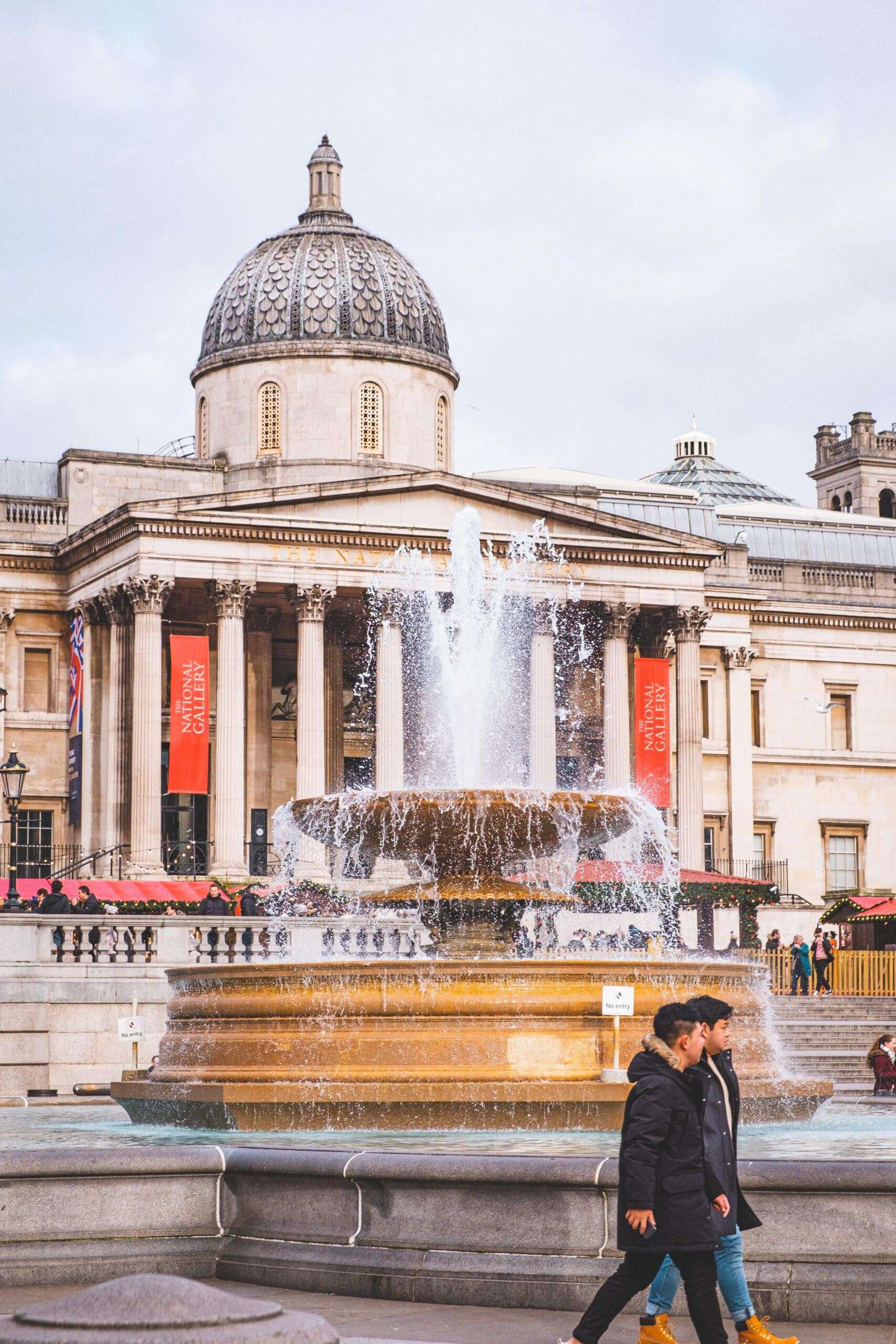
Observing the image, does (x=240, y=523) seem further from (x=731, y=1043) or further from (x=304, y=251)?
(x=731, y=1043)

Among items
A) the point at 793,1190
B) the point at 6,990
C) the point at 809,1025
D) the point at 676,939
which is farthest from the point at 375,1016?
the point at 676,939

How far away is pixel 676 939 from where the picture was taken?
51.4 m

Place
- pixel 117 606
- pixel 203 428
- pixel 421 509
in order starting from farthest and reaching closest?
pixel 203 428, pixel 421 509, pixel 117 606

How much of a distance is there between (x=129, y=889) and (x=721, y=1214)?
127 feet

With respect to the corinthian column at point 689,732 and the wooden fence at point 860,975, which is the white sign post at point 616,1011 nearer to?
the wooden fence at point 860,975

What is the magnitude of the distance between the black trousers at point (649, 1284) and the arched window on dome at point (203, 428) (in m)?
54.7

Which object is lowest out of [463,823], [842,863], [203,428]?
[842,863]

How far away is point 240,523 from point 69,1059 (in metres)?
26.3

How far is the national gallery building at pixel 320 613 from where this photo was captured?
2183 inches

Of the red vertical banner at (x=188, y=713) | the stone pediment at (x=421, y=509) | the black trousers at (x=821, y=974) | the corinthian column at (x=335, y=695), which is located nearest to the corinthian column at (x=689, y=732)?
the stone pediment at (x=421, y=509)

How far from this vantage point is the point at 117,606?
5659 centimetres

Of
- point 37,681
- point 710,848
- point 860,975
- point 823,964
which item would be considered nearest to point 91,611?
point 37,681

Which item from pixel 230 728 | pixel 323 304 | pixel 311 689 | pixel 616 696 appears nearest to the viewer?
pixel 230 728

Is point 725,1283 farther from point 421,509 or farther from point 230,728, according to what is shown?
point 421,509
